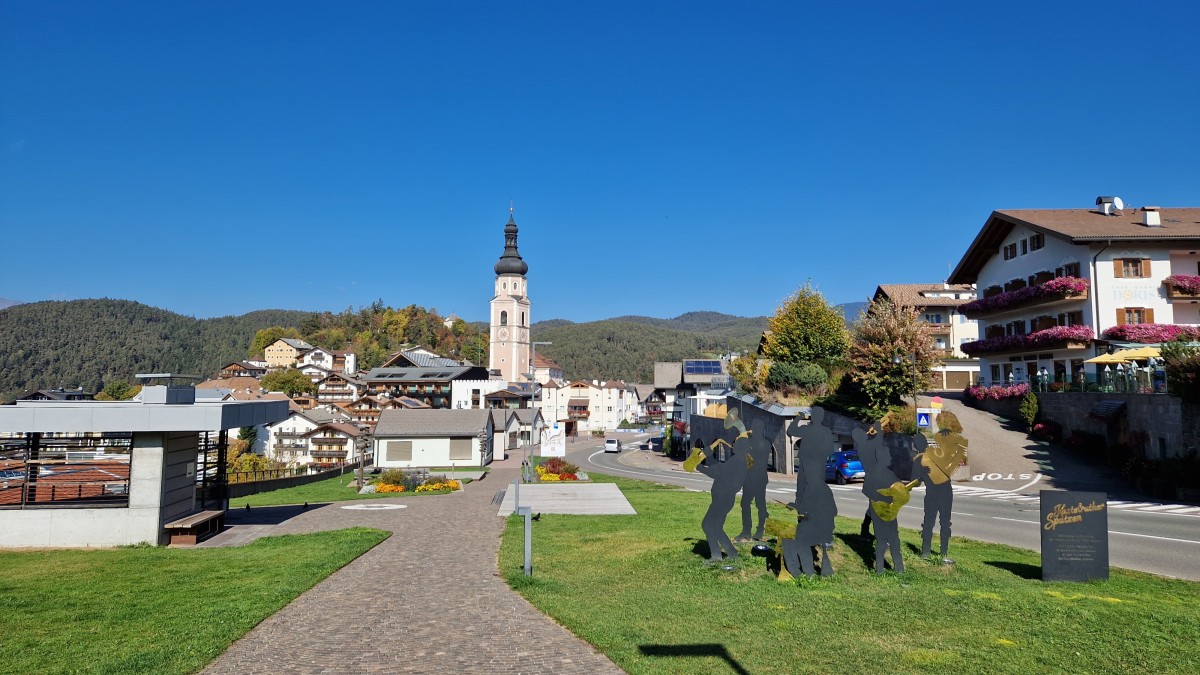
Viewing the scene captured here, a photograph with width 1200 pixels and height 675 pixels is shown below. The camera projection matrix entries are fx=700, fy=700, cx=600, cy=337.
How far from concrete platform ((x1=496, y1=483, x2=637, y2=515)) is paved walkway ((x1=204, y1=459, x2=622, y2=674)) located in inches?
221

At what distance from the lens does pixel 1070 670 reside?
6.96 metres

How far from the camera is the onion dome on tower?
118250 mm

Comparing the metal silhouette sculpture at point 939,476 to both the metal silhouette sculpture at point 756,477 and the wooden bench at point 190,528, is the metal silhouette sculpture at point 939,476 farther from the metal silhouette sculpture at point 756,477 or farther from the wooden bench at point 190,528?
the wooden bench at point 190,528

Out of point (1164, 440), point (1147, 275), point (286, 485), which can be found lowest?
point (286, 485)

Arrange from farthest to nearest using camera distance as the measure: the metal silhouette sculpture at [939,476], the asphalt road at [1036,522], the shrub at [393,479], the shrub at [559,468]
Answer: the shrub at [559,468] < the shrub at [393,479] < the asphalt road at [1036,522] < the metal silhouette sculpture at [939,476]

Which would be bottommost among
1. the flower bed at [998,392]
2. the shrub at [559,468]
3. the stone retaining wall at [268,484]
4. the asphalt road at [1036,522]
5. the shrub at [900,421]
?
the stone retaining wall at [268,484]

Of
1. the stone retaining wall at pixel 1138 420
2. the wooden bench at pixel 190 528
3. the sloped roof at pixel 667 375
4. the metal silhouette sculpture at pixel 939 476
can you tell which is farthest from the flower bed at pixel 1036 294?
the sloped roof at pixel 667 375

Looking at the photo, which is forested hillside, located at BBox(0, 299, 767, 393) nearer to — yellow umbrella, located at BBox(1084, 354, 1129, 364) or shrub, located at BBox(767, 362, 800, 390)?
shrub, located at BBox(767, 362, 800, 390)

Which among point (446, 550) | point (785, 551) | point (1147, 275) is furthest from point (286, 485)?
point (1147, 275)

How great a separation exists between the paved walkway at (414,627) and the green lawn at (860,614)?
18.2 inches

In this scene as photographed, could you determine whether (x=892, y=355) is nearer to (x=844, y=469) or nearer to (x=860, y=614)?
(x=844, y=469)

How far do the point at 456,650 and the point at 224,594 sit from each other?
4588 millimetres

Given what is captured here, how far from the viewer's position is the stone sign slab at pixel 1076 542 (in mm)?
10875

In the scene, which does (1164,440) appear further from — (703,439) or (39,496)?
(39,496)
